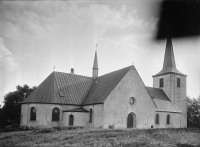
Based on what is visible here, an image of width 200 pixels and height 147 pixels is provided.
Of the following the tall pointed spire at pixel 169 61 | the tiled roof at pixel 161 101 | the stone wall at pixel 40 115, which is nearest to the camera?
the stone wall at pixel 40 115

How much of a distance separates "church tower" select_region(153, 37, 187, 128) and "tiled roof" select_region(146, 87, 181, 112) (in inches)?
50.0

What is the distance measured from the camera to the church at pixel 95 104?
105 ft

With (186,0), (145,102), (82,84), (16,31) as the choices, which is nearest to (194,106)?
(145,102)

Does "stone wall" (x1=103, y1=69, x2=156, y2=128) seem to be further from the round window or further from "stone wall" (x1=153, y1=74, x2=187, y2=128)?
"stone wall" (x1=153, y1=74, x2=187, y2=128)

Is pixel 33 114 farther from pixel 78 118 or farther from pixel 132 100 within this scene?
pixel 132 100

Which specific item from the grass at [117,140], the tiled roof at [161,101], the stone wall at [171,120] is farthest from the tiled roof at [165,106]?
the grass at [117,140]

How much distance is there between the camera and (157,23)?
2180cm

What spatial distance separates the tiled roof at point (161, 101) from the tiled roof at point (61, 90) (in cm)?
1244

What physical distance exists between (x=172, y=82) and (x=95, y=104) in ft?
68.2

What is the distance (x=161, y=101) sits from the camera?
42.8m

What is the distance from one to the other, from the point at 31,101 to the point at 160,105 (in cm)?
2258

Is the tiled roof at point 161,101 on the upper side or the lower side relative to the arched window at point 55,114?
upper

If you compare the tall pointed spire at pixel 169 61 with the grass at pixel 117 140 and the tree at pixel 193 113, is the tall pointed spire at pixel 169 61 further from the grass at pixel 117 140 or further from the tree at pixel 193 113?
the grass at pixel 117 140

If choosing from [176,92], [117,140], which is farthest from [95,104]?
[176,92]
